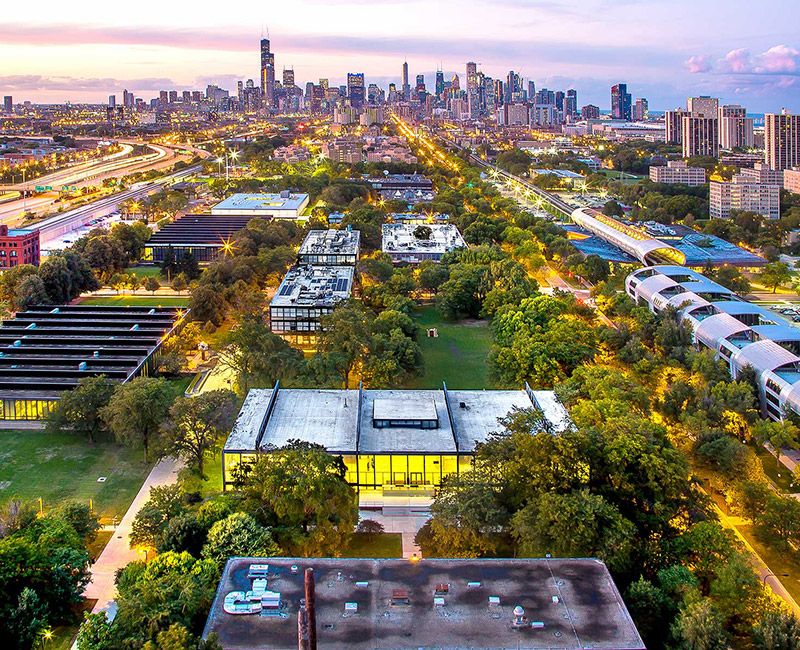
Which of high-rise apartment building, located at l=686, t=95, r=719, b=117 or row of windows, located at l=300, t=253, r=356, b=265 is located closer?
row of windows, located at l=300, t=253, r=356, b=265

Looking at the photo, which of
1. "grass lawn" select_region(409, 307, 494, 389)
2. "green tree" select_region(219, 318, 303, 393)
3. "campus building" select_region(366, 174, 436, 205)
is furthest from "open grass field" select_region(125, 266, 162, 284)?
"campus building" select_region(366, 174, 436, 205)

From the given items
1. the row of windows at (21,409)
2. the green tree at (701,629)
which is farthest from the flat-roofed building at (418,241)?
the green tree at (701,629)

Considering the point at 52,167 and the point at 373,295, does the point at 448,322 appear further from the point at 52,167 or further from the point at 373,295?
the point at 52,167

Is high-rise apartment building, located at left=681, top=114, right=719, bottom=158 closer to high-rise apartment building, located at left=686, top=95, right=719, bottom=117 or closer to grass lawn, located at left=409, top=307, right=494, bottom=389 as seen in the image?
high-rise apartment building, located at left=686, top=95, right=719, bottom=117

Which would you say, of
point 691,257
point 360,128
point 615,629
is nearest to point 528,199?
point 691,257

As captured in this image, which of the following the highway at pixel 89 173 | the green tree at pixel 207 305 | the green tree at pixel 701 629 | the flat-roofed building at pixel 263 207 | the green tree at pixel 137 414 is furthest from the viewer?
the highway at pixel 89 173

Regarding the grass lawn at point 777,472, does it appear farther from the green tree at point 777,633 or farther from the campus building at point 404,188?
the campus building at point 404,188

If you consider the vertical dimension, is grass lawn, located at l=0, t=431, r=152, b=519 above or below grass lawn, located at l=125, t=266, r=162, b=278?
below

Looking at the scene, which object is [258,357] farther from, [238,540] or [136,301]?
[136,301]
